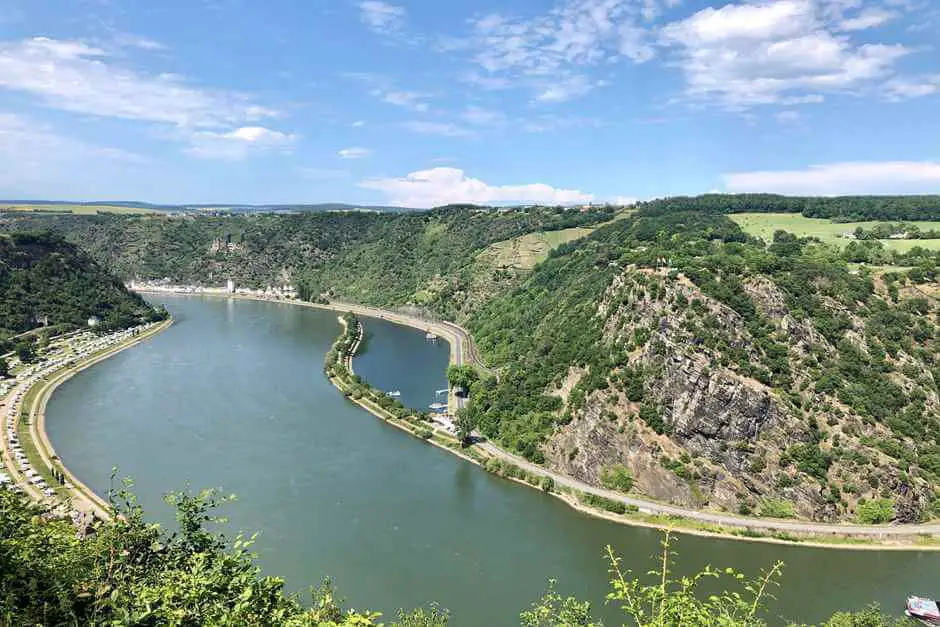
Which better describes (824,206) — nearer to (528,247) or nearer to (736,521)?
(528,247)

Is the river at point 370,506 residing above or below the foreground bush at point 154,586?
below

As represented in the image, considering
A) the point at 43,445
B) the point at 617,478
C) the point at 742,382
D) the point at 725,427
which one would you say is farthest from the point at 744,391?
the point at 43,445

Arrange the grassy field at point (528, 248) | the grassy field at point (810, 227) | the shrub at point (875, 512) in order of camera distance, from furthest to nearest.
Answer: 1. the grassy field at point (528, 248)
2. the grassy field at point (810, 227)
3. the shrub at point (875, 512)

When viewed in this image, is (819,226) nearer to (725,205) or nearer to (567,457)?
(725,205)

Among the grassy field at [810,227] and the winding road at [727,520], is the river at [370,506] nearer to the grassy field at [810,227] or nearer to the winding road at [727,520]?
the winding road at [727,520]

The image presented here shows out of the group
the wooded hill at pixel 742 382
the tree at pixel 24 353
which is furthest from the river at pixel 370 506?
the tree at pixel 24 353

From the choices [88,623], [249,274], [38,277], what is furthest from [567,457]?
[249,274]
